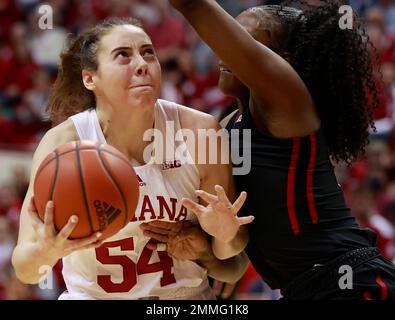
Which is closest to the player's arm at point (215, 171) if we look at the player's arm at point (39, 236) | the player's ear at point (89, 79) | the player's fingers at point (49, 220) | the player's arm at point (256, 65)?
the player's arm at point (256, 65)

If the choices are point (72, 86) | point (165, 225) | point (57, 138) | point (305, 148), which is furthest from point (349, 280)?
point (72, 86)

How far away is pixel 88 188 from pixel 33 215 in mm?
218

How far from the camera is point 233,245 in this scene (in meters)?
3.00

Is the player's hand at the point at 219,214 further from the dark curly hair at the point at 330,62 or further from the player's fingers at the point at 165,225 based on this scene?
the dark curly hair at the point at 330,62

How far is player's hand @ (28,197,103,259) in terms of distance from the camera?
2.52m

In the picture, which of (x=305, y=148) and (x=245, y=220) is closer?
(x=245, y=220)

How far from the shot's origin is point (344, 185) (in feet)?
21.1

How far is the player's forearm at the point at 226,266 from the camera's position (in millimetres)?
3262

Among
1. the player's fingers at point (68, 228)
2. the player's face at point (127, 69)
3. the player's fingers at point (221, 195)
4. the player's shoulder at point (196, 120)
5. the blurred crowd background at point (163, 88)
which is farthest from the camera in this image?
the blurred crowd background at point (163, 88)

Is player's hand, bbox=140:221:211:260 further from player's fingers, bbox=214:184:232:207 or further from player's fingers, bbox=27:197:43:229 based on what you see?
player's fingers, bbox=27:197:43:229

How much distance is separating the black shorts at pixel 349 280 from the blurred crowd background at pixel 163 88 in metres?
2.44

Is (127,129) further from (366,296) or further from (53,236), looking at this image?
(366,296)

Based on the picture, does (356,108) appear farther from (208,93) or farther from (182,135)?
(208,93)

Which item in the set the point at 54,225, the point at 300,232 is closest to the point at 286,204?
the point at 300,232
